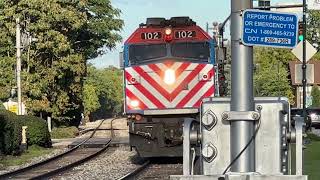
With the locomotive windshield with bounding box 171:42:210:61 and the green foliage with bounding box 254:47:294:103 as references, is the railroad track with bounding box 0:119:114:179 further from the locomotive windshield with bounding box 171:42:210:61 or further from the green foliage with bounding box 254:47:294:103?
the green foliage with bounding box 254:47:294:103

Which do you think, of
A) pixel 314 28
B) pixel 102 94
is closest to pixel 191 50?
pixel 314 28

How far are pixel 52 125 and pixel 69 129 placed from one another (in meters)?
3.63

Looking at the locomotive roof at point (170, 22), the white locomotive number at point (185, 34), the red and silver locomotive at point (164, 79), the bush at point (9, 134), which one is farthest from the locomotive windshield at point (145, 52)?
the bush at point (9, 134)

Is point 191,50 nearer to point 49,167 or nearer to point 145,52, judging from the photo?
point 145,52

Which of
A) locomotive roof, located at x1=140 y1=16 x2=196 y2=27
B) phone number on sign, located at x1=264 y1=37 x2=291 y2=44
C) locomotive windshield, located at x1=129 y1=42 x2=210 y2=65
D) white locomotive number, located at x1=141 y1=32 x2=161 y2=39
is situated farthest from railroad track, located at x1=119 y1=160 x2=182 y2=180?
phone number on sign, located at x1=264 y1=37 x2=291 y2=44

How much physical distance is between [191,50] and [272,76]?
77.4 meters

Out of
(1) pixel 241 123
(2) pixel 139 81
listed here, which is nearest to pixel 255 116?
(1) pixel 241 123

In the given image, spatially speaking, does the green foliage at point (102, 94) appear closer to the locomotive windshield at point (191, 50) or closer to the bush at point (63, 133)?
the bush at point (63, 133)

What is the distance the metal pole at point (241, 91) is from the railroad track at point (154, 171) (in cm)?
906

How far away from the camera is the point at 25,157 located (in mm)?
26047

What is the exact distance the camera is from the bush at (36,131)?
99.6 feet

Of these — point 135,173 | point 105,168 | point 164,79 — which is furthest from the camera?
point 105,168

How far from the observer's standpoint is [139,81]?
1850cm

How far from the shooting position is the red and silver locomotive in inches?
705
